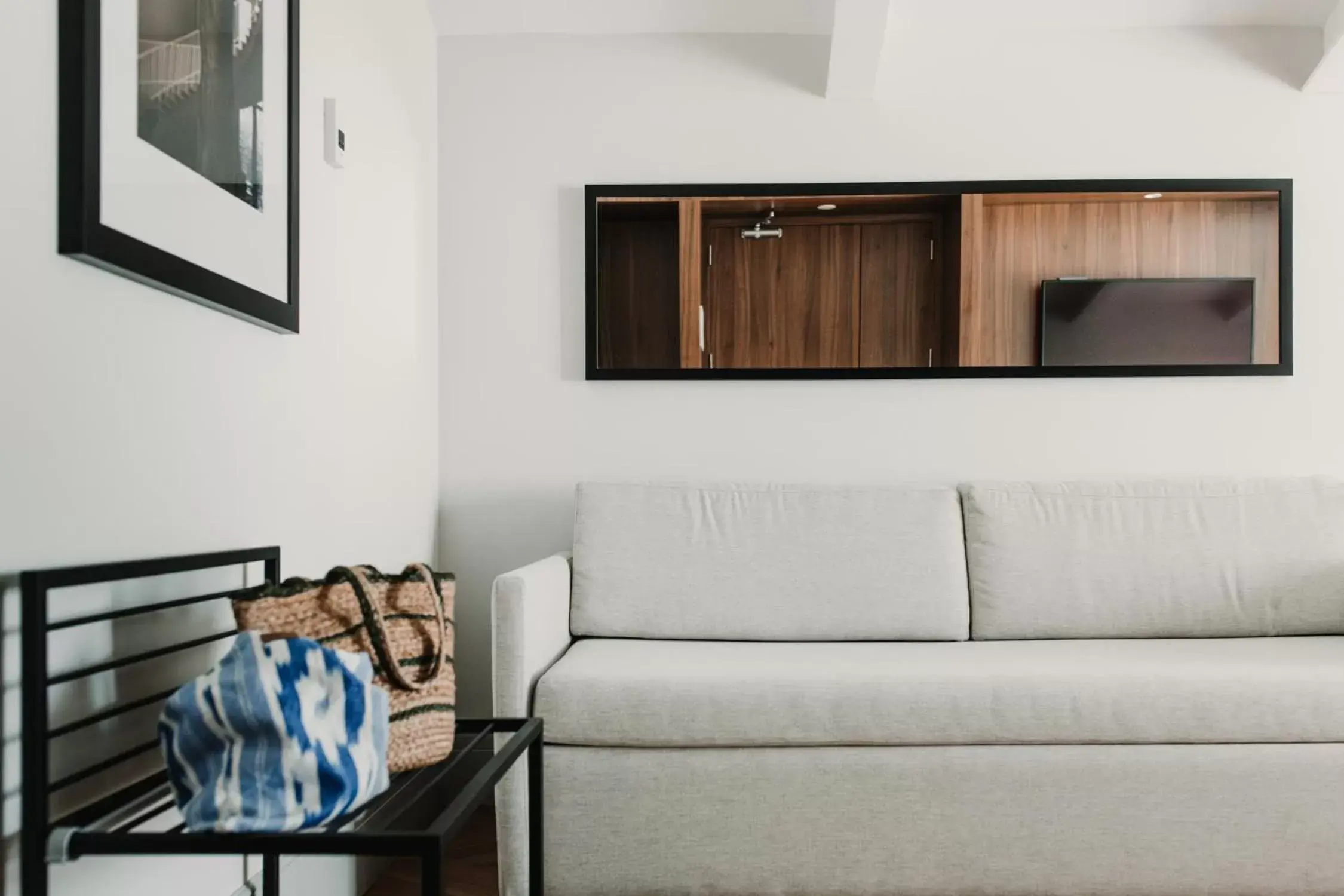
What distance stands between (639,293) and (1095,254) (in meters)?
1.31

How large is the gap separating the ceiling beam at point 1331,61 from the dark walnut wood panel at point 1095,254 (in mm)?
334

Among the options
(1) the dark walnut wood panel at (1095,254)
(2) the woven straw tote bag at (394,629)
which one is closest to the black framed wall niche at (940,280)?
(1) the dark walnut wood panel at (1095,254)

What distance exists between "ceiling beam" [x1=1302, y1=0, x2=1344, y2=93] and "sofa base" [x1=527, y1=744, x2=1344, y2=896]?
6.24 feet

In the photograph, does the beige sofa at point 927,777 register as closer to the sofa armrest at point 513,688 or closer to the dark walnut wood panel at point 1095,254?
the sofa armrest at point 513,688

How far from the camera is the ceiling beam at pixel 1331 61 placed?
115 inches

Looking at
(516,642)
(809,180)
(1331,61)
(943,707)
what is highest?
(1331,61)

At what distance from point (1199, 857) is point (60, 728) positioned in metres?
2.00

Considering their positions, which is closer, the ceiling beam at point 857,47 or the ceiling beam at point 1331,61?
the ceiling beam at point 857,47

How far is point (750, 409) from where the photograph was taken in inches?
123

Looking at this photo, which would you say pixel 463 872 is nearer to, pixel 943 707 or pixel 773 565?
pixel 773 565

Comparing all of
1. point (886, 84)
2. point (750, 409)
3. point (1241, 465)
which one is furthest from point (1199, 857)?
point (886, 84)

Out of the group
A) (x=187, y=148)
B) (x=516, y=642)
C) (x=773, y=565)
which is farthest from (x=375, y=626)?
(x=773, y=565)

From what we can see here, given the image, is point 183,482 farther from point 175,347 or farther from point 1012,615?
point 1012,615

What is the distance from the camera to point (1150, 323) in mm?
3059
